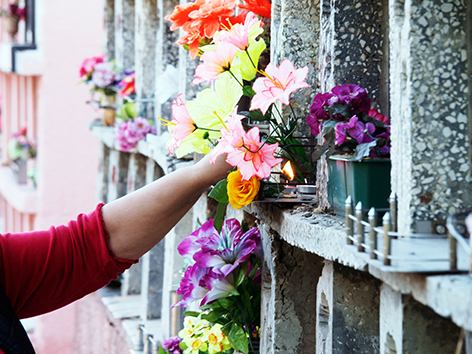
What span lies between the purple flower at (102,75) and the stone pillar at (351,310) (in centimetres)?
241

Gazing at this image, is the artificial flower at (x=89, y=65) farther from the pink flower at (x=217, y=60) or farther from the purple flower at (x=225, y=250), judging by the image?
the pink flower at (x=217, y=60)

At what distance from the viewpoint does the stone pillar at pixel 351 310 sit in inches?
41.6

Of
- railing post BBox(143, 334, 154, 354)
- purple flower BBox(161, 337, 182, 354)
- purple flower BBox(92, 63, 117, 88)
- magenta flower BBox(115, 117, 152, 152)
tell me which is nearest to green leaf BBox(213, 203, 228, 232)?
purple flower BBox(161, 337, 182, 354)

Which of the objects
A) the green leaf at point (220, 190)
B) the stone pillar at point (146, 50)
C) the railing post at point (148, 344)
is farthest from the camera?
the stone pillar at point (146, 50)

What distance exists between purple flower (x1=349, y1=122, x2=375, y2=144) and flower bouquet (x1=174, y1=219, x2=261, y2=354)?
438mm

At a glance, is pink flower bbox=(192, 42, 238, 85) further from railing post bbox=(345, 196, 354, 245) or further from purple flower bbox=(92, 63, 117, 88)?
purple flower bbox=(92, 63, 117, 88)

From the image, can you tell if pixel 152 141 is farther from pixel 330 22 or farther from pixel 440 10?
pixel 440 10

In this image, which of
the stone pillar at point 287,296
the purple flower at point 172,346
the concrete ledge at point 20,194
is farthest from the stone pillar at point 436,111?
the concrete ledge at point 20,194

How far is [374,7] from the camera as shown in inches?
43.5

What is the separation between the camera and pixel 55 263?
Answer: 122cm

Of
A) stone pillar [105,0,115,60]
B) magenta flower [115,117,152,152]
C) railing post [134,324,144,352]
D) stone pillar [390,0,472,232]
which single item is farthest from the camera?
stone pillar [105,0,115,60]

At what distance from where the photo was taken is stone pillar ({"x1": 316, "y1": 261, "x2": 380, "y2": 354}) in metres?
1.06

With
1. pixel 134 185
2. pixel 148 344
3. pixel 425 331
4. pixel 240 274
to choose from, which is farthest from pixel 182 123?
pixel 134 185

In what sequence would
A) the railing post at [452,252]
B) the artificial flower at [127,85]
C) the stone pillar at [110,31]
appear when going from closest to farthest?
the railing post at [452,252] < the artificial flower at [127,85] < the stone pillar at [110,31]
